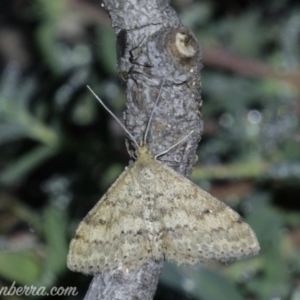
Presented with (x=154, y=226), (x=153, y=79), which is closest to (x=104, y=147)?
(x=154, y=226)

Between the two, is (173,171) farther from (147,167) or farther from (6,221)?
(6,221)

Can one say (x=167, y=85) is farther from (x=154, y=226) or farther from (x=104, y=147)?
(x=104, y=147)

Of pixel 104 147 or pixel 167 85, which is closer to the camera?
pixel 167 85

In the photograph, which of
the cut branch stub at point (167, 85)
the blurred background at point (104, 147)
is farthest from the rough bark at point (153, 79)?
the blurred background at point (104, 147)

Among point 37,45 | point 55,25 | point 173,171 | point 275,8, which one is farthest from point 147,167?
point 275,8

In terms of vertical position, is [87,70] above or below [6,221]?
above
